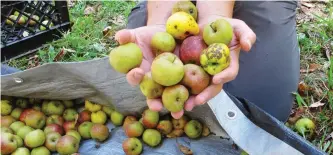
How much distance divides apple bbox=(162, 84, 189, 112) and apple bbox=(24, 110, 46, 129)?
2.55 feet

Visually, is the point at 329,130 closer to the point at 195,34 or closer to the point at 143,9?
the point at 195,34

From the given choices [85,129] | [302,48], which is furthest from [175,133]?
[302,48]

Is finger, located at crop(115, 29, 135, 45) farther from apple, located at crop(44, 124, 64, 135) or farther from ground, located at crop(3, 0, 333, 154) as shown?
ground, located at crop(3, 0, 333, 154)

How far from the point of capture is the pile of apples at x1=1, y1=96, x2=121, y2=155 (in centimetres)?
188

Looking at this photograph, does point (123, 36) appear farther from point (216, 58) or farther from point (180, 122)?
point (180, 122)

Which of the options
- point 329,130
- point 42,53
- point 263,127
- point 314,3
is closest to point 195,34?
point 263,127

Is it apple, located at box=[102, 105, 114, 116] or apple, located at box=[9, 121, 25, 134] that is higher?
apple, located at box=[102, 105, 114, 116]

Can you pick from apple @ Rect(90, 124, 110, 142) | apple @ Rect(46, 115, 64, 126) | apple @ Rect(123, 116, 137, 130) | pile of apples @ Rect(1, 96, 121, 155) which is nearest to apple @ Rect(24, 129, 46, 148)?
pile of apples @ Rect(1, 96, 121, 155)

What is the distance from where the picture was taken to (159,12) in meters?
1.92

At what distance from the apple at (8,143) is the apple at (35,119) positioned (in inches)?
4.8

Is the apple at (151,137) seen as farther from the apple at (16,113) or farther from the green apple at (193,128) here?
the apple at (16,113)

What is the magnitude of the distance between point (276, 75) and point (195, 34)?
519 millimetres

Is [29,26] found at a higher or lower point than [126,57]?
lower

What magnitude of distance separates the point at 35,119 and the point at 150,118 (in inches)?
21.4
